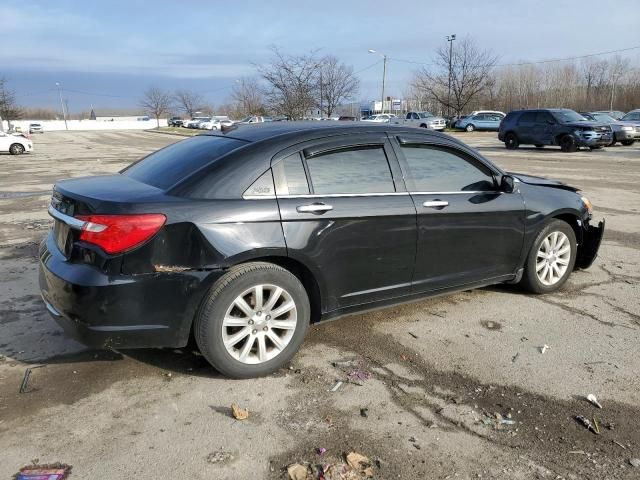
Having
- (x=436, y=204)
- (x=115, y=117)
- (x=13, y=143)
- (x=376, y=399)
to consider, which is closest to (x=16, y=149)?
(x=13, y=143)

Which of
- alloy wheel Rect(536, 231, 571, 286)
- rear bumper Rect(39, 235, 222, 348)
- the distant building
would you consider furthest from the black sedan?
the distant building

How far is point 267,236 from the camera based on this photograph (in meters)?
3.45

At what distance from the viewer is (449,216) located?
422 centimetres

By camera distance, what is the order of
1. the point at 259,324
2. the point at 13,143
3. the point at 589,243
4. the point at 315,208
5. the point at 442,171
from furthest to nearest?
1. the point at 13,143
2. the point at 589,243
3. the point at 442,171
4. the point at 315,208
5. the point at 259,324

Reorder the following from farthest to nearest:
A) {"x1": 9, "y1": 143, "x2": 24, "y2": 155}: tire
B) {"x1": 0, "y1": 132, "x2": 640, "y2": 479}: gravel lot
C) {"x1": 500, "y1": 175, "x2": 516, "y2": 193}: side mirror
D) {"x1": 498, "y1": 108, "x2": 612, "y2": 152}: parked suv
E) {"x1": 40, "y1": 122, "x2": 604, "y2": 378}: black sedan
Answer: {"x1": 9, "y1": 143, "x2": 24, "y2": 155}: tire < {"x1": 498, "y1": 108, "x2": 612, "y2": 152}: parked suv < {"x1": 500, "y1": 175, "x2": 516, "y2": 193}: side mirror < {"x1": 40, "y1": 122, "x2": 604, "y2": 378}: black sedan < {"x1": 0, "y1": 132, "x2": 640, "y2": 479}: gravel lot

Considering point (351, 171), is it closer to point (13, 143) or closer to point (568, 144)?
point (568, 144)

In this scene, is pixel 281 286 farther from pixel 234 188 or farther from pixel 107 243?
pixel 107 243

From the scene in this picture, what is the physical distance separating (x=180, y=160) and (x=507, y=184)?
105 inches

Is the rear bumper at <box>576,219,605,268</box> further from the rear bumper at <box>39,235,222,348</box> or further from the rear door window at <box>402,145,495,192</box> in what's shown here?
the rear bumper at <box>39,235,222,348</box>

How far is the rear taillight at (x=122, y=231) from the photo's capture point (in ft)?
10.4

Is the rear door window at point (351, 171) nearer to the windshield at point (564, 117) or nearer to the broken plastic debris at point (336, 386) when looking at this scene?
the broken plastic debris at point (336, 386)

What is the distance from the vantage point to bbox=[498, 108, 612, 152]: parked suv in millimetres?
22125

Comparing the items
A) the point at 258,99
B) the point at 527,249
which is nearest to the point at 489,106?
the point at 258,99

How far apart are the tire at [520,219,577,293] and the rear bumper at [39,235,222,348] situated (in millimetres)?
3058
